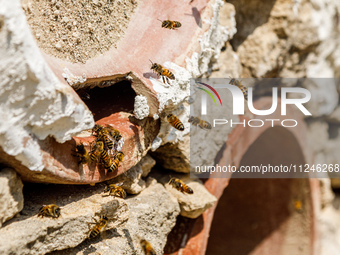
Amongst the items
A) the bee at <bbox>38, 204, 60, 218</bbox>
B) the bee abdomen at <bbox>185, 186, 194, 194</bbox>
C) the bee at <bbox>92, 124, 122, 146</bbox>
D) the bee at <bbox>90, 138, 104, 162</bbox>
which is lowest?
the bee at <bbox>38, 204, 60, 218</bbox>

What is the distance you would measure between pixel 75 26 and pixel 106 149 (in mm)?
444

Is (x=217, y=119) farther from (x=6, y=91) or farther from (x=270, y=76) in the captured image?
(x=6, y=91)

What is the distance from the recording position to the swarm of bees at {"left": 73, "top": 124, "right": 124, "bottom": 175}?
1556 mm

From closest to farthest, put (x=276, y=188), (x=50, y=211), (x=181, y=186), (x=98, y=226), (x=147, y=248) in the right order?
(x=50, y=211)
(x=98, y=226)
(x=147, y=248)
(x=181, y=186)
(x=276, y=188)

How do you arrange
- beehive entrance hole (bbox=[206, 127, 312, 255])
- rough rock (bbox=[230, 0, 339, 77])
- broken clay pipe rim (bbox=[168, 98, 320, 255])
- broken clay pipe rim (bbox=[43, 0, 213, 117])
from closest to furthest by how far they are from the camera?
broken clay pipe rim (bbox=[43, 0, 213, 117]), broken clay pipe rim (bbox=[168, 98, 320, 255]), rough rock (bbox=[230, 0, 339, 77]), beehive entrance hole (bbox=[206, 127, 312, 255])

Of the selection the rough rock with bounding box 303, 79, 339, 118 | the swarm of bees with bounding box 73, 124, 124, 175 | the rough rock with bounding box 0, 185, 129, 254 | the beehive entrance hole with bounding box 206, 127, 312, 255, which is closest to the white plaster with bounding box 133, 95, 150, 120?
the swarm of bees with bounding box 73, 124, 124, 175

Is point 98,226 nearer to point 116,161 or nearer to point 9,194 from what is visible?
point 116,161

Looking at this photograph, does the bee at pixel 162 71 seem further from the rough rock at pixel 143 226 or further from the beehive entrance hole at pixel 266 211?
the beehive entrance hole at pixel 266 211

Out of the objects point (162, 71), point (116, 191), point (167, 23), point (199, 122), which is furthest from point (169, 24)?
point (116, 191)

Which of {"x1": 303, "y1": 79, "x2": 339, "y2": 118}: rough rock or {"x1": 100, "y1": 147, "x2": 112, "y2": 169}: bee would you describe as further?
{"x1": 303, "y1": 79, "x2": 339, "y2": 118}: rough rock

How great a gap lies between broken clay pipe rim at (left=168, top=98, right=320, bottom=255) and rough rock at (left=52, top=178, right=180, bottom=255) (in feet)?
0.89

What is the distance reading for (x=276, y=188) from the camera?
3.29 meters

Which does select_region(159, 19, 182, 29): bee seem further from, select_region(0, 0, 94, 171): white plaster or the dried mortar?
select_region(0, 0, 94, 171): white plaster

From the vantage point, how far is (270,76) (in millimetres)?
3002
